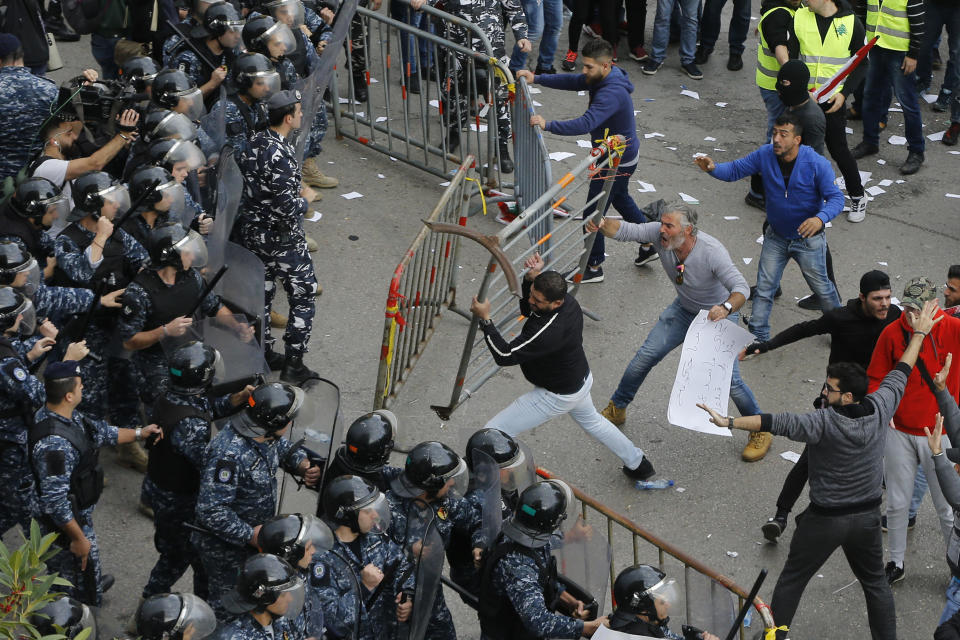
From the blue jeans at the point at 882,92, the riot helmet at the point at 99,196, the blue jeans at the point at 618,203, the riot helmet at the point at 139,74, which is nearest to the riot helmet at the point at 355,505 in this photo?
the riot helmet at the point at 99,196

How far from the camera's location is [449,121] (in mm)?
9602

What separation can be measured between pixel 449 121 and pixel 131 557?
16.1 ft

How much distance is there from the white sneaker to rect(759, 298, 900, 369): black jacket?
129 inches

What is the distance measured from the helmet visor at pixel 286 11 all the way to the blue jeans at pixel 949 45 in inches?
242

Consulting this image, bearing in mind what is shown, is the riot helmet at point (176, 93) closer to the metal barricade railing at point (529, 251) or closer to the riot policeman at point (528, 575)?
the metal barricade railing at point (529, 251)

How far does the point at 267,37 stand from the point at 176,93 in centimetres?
91

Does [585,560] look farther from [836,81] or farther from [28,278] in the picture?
[836,81]

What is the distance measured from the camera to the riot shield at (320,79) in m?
8.00

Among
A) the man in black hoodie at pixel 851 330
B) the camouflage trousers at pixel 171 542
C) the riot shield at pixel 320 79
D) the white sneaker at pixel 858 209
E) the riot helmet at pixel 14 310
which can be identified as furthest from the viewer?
the white sneaker at pixel 858 209

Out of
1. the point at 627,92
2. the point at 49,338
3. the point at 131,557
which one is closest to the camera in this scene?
the point at 49,338

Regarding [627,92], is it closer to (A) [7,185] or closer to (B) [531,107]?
(B) [531,107]

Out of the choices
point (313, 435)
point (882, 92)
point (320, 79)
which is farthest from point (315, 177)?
point (882, 92)

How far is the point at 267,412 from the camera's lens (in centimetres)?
501

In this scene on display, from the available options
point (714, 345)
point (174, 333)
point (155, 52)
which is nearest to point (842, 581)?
point (714, 345)
